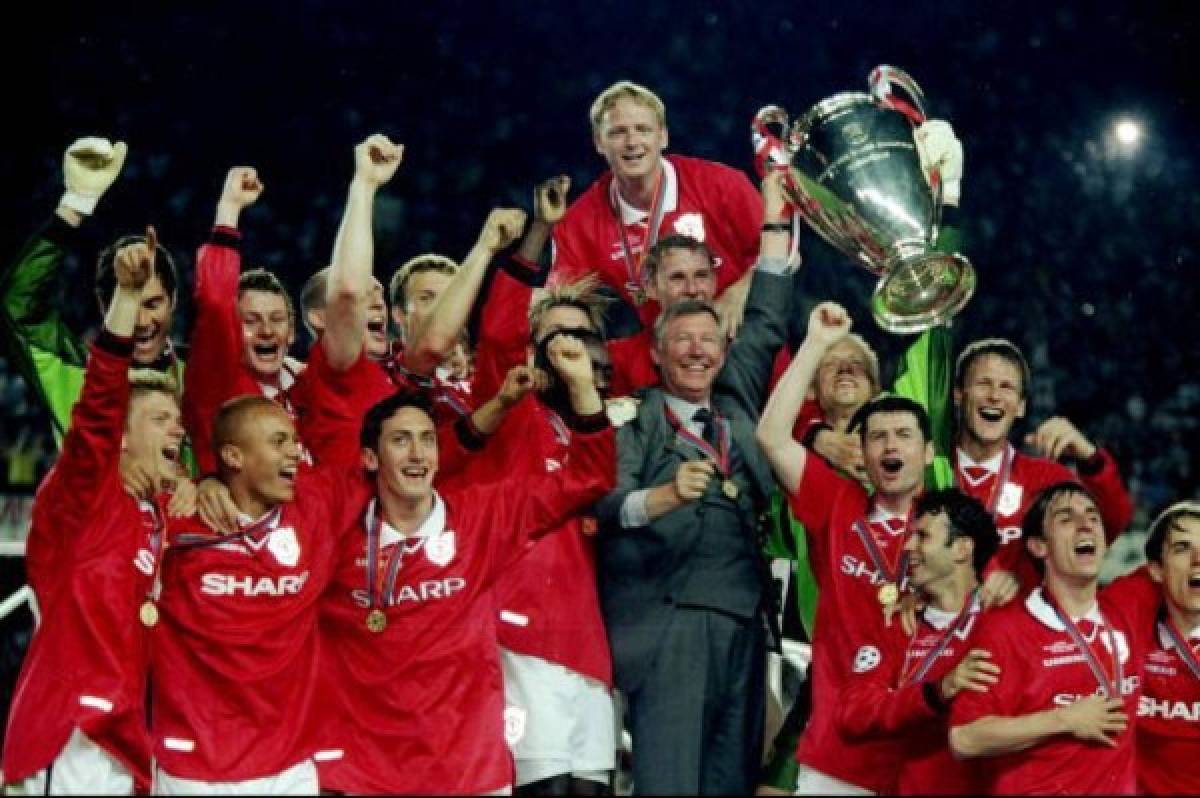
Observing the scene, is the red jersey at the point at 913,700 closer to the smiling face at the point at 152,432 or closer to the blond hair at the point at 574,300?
the blond hair at the point at 574,300

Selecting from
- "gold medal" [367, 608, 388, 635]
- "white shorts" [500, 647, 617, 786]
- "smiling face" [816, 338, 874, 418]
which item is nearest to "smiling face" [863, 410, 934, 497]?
"smiling face" [816, 338, 874, 418]

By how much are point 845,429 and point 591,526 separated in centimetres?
77

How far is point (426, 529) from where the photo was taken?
3.82 m

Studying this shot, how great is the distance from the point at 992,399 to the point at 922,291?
11.1 inches

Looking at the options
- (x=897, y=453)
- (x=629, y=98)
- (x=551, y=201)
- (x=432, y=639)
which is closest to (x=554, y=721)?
(x=432, y=639)

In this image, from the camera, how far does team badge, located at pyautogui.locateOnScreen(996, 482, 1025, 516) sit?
165 inches

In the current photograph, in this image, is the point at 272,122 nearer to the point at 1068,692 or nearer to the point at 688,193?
the point at 688,193

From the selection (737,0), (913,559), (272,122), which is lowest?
(913,559)

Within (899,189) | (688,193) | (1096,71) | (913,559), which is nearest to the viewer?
(913,559)

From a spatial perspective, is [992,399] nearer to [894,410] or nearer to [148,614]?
[894,410]

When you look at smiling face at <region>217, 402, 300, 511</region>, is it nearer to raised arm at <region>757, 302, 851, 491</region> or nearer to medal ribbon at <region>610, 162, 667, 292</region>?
raised arm at <region>757, 302, 851, 491</region>

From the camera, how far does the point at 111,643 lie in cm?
364

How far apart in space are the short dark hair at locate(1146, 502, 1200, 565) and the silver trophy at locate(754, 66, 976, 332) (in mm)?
631

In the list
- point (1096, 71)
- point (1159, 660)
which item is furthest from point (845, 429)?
point (1096, 71)
